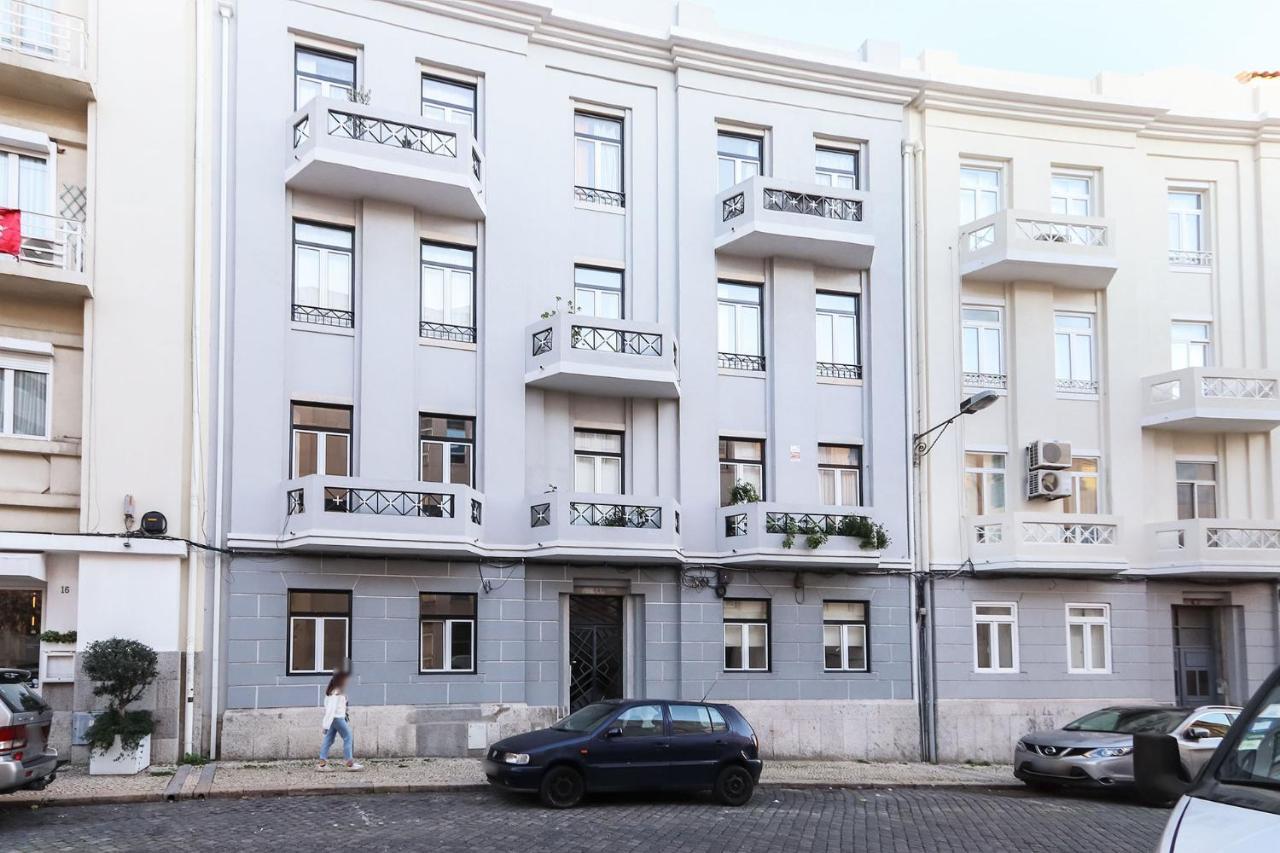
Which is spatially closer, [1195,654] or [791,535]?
[791,535]

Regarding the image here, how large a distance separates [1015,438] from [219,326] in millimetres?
15420

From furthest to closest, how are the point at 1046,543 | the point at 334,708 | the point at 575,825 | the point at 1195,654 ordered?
the point at 1195,654 < the point at 1046,543 < the point at 334,708 < the point at 575,825

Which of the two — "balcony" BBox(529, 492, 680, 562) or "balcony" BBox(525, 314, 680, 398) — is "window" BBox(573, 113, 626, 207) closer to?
"balcony" BBox(525, 314, 680, 398)

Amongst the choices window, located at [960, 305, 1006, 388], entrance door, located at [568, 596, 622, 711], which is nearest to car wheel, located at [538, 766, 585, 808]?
entrance door, located at [568, 596, 622, 711]

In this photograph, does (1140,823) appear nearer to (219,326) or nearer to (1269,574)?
(1269,574)

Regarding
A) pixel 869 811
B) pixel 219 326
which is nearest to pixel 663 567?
pixel 869 811

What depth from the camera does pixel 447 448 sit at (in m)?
20.9

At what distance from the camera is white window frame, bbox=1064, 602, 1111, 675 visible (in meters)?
24.1

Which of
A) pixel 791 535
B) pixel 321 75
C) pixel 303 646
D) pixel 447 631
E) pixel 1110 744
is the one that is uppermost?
pixel 321 75

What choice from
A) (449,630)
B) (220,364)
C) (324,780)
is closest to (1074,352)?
(449,630)

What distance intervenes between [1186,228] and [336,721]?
812 inches

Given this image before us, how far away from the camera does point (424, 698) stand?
19828mm

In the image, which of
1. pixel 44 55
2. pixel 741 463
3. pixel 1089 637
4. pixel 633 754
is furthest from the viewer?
pixel 1089 637

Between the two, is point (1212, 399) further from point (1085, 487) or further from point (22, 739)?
point (22, 739)
